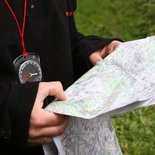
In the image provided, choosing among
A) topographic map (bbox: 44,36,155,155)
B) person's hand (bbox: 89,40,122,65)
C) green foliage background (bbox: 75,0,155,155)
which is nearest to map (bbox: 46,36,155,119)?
topographic map (bbox: 44,36,155,155)

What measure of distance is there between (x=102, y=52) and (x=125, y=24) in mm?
3028

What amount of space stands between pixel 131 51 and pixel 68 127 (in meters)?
0.32

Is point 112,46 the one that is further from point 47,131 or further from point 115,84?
point 47,131

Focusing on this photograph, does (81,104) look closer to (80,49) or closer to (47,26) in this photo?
(47,26)

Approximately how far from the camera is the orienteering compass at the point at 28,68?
1560mm

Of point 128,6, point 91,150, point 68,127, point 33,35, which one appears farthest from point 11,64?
point 128,6

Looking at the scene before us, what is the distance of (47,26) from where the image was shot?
5.39 ft

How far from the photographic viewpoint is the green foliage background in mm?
3046

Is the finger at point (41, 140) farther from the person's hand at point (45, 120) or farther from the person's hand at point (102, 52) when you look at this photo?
the person's hand at point (102, 52)

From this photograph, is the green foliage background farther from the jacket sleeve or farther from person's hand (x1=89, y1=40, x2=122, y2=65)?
the jacket sleeve

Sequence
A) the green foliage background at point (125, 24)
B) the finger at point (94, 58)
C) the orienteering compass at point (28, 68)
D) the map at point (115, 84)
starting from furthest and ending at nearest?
1. the green foliage background at point (125, 24)
2. the finger at point (94, 58)
3. the orienteering compass at point (28, 68)
4. the map at point (115, 84)

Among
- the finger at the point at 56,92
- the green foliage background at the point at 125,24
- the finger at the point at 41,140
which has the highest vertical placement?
the finger at the point at 56,92

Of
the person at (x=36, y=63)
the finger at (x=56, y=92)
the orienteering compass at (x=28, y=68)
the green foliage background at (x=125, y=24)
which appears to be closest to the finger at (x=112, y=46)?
the person at (x=36, y=63)

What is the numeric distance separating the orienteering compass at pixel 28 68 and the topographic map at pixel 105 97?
0.49ft
